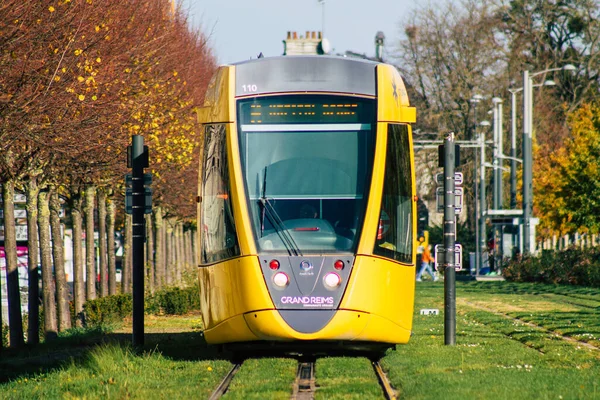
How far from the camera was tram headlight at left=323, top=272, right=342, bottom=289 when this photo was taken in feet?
43.8

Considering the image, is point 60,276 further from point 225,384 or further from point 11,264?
point 225,384

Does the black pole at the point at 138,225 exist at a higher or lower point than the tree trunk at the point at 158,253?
higher

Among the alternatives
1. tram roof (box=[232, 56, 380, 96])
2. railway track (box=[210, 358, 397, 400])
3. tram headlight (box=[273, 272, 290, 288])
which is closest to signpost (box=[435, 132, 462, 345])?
railway track (box=[210, 358, 397, 400])

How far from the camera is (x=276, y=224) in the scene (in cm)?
1367

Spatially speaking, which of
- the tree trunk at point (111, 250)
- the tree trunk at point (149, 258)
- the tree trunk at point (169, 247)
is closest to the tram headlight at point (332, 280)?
the tree trunk at point (111, 250)

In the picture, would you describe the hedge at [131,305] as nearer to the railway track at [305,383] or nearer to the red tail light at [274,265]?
the railway track at [305,383]

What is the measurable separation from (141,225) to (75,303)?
11.9 meters

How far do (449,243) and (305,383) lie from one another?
198 inches

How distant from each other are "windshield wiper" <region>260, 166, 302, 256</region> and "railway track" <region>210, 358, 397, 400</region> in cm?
135

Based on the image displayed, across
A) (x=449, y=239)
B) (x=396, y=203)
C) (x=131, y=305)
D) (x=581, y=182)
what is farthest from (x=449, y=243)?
(x=581, y=182)

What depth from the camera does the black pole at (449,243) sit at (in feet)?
53.3

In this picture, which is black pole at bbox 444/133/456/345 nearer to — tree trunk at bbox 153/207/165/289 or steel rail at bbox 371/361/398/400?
steel rail at bbox 371/361/398/400

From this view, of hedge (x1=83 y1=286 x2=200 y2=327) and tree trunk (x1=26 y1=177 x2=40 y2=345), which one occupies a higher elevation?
tree trunk (x1=26 y1=177 x2=40 y2=345)

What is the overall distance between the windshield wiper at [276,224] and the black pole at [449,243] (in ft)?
11.1
